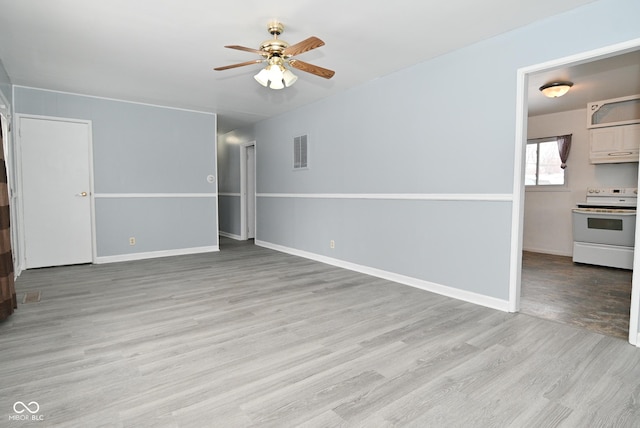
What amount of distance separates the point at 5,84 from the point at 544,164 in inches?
321

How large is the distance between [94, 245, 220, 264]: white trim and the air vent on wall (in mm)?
2218

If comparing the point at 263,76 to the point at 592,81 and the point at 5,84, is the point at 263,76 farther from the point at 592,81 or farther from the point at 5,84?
the point at 592,81

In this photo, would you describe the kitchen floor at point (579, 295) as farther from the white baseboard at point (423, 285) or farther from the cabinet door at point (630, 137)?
the cabinet door at point (630, 137)

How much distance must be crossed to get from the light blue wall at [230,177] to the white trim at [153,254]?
1.51 metres

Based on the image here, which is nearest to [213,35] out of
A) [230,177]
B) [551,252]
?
[230,177]

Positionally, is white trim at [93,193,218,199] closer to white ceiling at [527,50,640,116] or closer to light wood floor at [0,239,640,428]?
light wood floor at [0,239,640,428]

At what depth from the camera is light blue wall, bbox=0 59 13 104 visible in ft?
12.1

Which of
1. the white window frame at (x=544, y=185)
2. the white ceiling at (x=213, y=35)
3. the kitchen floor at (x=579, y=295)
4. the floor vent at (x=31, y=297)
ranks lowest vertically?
the floor vent at (x=31, y=297)

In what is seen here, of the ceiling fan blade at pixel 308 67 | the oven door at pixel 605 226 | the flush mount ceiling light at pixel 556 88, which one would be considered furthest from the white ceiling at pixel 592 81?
the ceiling fan blade at pixel 308 67

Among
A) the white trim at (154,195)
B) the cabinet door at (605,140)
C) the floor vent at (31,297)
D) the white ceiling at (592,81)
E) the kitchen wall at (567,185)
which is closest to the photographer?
the floor vent at (31,297)

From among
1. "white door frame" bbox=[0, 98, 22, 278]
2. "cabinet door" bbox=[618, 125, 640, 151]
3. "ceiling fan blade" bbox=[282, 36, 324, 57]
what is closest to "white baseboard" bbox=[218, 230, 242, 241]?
"white door frame" bbox=[0, 98, 22, 278]

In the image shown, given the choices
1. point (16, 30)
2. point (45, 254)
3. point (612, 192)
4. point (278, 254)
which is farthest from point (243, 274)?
point (612, 192)

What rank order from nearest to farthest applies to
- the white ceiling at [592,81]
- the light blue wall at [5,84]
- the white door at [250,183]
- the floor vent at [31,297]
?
the floor vent at [31,297] < the white ceiling at [592,81] < the light blue wall at [5,84] < the white door at [250,183]

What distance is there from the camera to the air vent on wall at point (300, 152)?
17.7 feet
